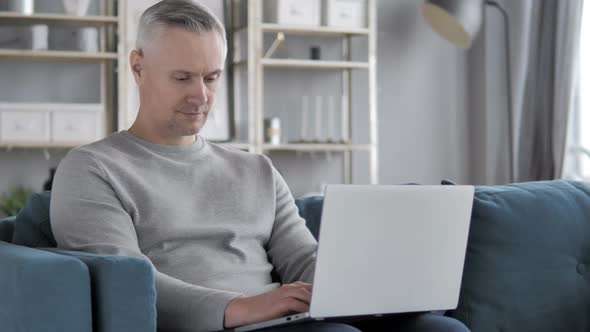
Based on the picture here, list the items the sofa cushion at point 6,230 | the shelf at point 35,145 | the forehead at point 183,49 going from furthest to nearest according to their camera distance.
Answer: the shelf at point 35,145 < the sofa cushion at point 6,230 < the forehead at point 183,49

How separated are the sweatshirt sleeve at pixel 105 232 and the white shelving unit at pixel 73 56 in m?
2.66

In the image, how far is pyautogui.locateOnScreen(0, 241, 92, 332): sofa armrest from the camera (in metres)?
1.52

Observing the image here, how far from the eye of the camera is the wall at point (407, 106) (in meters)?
5.19

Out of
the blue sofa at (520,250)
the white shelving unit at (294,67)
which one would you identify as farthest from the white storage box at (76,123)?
the blue sofa at (520,250)

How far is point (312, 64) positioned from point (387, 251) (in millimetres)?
3208

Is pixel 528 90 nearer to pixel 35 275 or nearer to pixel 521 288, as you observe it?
pixel 521 288

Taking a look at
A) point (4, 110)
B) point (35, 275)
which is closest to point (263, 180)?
point (35, 275)

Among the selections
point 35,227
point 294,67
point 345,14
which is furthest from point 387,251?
point 294,67

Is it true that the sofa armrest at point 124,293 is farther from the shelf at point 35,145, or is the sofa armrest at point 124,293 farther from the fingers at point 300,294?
the shelf at point 35,145

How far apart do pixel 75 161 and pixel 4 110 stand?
2.72 metres

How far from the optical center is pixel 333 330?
162 cm

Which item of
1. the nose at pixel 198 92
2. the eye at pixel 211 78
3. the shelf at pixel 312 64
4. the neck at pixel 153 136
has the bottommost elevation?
the neck at pixel 153 136

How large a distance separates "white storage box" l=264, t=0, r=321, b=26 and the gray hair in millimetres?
2771

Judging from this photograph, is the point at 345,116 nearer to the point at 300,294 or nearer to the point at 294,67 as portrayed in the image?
the point at 294,67
